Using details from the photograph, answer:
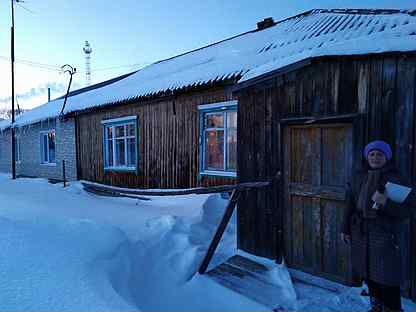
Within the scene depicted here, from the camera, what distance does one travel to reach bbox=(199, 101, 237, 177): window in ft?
22.3

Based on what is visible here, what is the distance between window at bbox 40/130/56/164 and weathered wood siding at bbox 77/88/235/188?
189 inches

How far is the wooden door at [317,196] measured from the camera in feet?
11.1

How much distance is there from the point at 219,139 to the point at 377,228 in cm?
486

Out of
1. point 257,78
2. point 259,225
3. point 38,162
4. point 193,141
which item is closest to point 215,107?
point 193,141

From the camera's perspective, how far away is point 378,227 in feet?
8.28

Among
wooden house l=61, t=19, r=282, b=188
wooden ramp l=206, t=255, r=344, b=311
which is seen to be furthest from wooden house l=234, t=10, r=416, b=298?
wooden house l=61, t=19, r=282, b=188

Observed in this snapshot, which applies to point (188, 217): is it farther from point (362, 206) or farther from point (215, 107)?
point (362, 206)

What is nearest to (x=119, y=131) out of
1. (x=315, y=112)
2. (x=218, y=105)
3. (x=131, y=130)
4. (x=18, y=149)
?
(x=131, y=130)

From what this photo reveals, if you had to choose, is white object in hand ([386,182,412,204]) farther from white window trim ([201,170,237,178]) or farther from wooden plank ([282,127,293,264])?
white window trim ([201,170,237,178])

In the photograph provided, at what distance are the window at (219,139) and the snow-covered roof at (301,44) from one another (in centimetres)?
75

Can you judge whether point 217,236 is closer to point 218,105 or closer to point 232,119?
point 232,119

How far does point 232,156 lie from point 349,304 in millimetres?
4230

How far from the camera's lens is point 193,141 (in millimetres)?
7574

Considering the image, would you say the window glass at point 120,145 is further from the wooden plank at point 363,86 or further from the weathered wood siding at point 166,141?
the wooden plank at point 363,86
